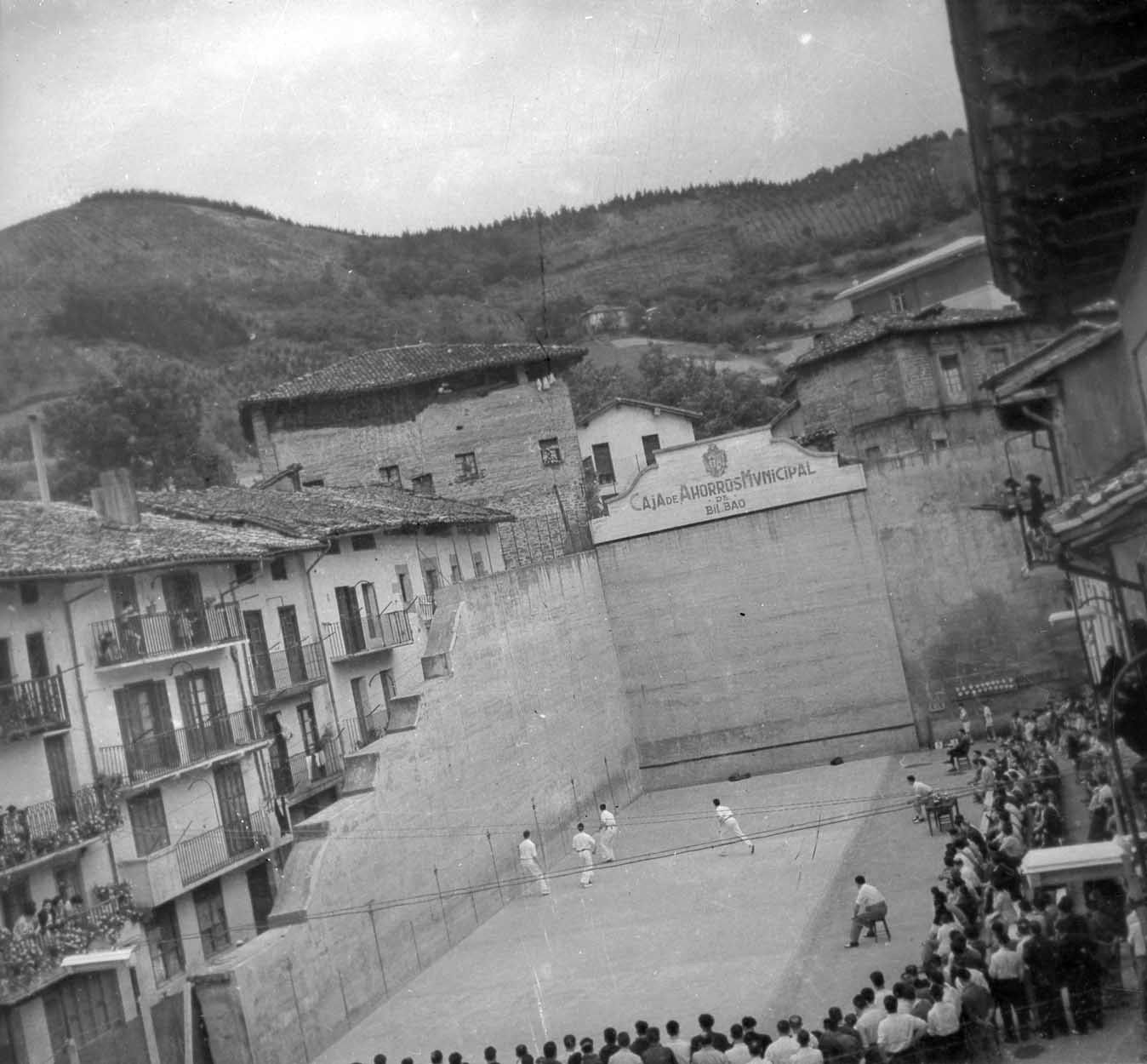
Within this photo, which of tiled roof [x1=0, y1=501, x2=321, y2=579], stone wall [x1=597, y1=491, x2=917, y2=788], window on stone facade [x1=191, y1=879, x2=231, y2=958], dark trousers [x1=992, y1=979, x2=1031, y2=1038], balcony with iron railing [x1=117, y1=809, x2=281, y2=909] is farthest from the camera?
stone wall [x1=597, y1=491, x2=917, y2=788]

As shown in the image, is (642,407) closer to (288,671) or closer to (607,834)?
(288,671)

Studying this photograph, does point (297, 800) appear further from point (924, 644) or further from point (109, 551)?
point (924, 644)

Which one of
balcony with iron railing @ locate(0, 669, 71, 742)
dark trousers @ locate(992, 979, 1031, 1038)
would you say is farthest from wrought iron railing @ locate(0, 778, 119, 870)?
dark trousers @ locate(992, 979, 1031, 1038)

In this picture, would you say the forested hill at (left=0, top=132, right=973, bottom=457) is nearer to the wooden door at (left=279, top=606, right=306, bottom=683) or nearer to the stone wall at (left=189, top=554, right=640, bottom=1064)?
the stone wall at (left=189, top=554, right=640, bottom=1064)

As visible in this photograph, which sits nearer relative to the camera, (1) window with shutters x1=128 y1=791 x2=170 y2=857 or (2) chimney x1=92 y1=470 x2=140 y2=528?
(1) window with shutters x1=128 y1=791 x2=170 y2=857

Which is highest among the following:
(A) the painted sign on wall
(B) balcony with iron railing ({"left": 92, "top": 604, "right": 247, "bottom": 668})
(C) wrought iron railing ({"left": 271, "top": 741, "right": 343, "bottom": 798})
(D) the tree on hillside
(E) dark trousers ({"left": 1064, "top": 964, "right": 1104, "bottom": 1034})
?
(D) the tree on hillside

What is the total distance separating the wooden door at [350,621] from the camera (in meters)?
26.2

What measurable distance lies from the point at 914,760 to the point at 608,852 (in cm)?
844

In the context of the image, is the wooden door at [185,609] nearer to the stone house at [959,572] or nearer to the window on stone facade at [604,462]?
the stone house at [959,572]

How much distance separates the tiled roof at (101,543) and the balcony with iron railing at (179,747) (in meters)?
2.60

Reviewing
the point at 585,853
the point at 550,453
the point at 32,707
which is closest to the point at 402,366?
the point at 550,453

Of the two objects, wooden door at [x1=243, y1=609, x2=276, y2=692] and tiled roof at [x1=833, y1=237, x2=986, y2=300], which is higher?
tiled roof at [x1=833, y1=237, x2=986, y2=300]

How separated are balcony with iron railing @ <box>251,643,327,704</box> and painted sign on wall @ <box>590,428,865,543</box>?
353 inches

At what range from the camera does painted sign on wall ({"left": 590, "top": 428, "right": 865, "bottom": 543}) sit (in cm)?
3006
